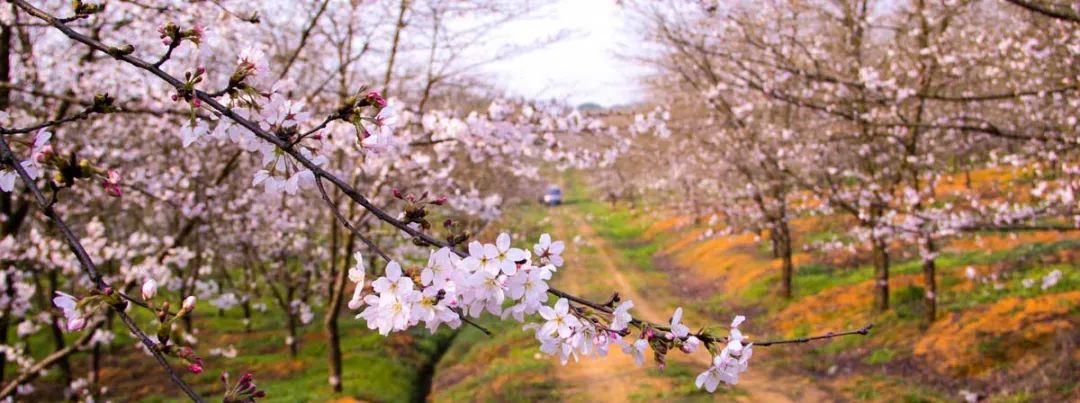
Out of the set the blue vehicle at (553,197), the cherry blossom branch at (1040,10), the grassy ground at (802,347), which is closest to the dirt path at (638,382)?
the grassy ground at (802,347)

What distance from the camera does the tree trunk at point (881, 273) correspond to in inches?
557

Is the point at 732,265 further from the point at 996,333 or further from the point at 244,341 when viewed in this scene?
the point at 244,341

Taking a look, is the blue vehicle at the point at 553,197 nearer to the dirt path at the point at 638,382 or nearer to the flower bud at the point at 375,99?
the dirt path at the point at 638,382

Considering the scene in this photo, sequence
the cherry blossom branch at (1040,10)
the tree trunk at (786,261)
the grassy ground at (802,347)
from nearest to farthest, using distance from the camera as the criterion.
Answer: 1. the cherry blossom branch at (1040,10)
2. the grassy ground at (802,347)
3. the tree trunk at (786,261)

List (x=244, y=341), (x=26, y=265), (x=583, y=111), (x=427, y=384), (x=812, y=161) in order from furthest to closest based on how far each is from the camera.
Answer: (x=244, y=341), (x=812, y=161), (x=427, y=384), (x=26, y=265), (x=583, y=111)

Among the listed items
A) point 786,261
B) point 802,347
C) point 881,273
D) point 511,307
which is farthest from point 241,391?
point 786,261

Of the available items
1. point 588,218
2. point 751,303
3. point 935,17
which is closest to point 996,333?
point 935,17

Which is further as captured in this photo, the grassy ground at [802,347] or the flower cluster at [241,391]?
the grassy ground at [802,347]

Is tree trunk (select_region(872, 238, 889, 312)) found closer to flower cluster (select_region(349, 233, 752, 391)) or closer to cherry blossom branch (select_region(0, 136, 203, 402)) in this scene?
flower cluster (select_region(349, 233, 752, 391))

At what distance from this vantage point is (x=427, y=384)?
14.8 meters

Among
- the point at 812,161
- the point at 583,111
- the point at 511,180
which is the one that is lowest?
the point at 583,111

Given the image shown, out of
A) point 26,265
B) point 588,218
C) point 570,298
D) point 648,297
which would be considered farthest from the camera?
point 588,218

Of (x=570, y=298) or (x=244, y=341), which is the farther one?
(x=244, y=341)

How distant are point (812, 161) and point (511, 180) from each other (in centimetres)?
1070
